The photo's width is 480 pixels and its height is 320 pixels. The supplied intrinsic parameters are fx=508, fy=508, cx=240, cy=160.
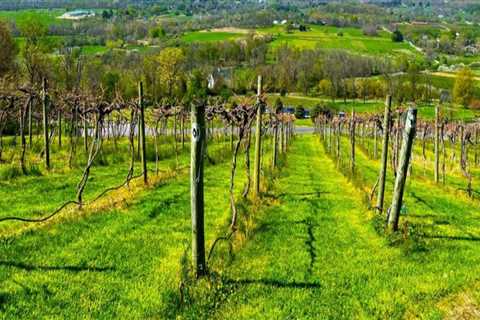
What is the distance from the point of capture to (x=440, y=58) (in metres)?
194

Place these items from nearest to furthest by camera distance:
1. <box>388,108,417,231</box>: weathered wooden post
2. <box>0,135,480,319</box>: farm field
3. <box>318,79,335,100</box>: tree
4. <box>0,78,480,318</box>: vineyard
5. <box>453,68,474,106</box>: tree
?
<box>0,135,480,319</box>: farm field, <box>0,78,480,318</box>: vineyard, <box>388,108,417,231</box>: weathered wooden post, <box>453,68,474,106</box>: tree, <box>318,79,335,100</box>: tree

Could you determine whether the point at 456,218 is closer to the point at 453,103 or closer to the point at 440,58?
the point at 453,103

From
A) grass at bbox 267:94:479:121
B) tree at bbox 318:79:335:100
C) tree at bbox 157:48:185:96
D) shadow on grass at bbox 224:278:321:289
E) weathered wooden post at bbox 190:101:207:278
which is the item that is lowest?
grass at bbox 267:94:479:121

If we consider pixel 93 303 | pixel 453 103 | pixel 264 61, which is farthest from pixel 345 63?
pixel 93 303

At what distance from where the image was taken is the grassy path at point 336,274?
816 cm

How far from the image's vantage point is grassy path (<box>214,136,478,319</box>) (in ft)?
26.8

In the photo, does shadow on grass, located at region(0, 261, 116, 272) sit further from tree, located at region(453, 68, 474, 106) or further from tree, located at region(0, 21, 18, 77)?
tree, located at region(453, 68, 474, 106)

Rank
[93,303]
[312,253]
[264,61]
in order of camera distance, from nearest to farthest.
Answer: [93,303] < [312,253] < [264,61]

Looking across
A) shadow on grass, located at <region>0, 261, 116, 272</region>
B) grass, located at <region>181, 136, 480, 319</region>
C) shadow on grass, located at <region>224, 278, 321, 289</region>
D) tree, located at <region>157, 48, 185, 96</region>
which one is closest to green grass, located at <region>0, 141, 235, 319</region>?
shadow on grass, located at <region>0, 261, 116, 272</region>

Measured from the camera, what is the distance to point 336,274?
31.6ft

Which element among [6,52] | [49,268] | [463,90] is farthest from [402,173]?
[463,90]

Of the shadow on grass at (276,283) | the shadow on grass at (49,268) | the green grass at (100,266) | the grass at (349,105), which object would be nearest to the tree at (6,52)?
the green grass at (100,266)

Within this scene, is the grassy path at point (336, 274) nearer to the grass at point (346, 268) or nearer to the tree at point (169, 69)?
the grass at point (346, 268)

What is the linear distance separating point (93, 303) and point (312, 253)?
4835 mm
